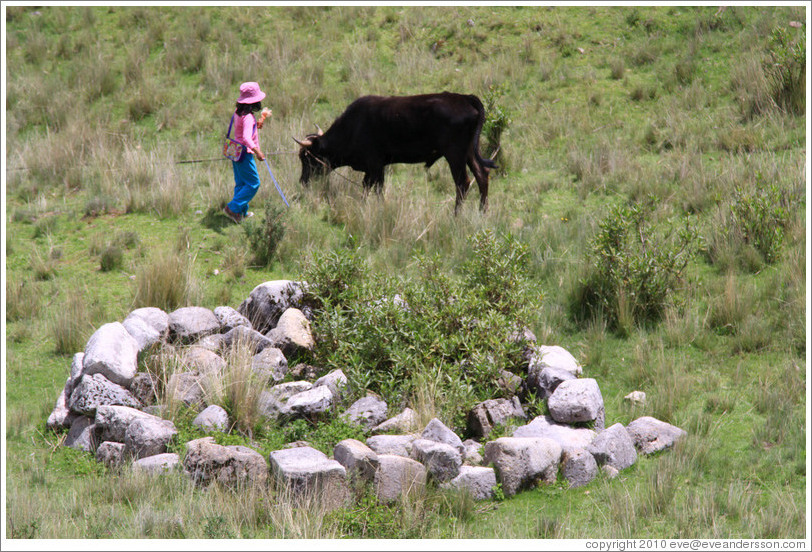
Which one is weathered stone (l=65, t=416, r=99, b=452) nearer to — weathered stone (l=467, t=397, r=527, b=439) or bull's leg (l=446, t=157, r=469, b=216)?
weathered stone (l=467, t=397, r=527, b=439)

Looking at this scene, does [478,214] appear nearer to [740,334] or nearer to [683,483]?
[740,334]

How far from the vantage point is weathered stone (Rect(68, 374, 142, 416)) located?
6.41 metres

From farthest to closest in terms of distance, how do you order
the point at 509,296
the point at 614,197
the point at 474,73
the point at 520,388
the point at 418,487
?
the point at 474,73 < the point at 614,197 < the point at 509,296 < the point at 520,388 < the point at 418,487

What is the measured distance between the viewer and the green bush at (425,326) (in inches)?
264

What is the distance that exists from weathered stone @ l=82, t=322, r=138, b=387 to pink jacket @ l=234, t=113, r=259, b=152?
3.78 meters

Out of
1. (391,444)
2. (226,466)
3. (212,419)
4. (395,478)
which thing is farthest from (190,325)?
(395,478)

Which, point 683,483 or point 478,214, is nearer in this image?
point 683,483

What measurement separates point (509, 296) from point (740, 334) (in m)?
2.33

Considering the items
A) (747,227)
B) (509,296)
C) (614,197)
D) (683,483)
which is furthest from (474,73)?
(683,483)

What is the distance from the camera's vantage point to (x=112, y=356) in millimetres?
6672

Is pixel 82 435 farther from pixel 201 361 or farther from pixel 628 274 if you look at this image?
pixel 628 274

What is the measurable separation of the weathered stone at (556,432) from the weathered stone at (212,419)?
231 cm

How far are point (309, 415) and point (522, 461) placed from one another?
5.95 feet

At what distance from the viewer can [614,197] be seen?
1154cm
